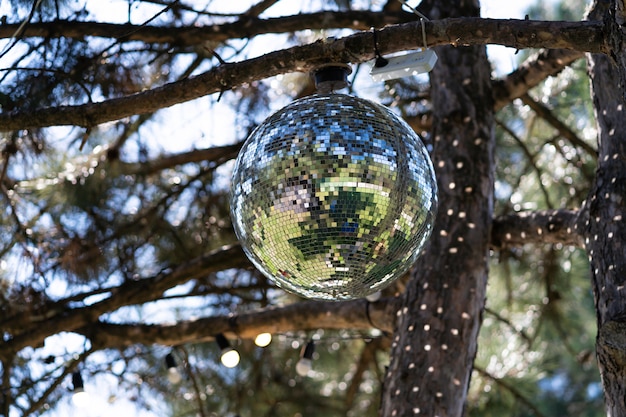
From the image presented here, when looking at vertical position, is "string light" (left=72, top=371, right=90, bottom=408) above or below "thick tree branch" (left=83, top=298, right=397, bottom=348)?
below

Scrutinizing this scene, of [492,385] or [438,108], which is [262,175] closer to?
[438,108]

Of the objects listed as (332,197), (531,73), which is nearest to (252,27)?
(531,73)

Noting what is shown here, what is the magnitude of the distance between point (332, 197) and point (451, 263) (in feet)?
5.11

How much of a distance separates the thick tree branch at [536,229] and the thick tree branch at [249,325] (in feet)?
1.78

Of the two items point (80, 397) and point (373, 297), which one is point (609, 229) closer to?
point (373, 297)

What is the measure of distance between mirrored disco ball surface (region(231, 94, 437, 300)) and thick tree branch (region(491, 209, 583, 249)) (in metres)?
1.31

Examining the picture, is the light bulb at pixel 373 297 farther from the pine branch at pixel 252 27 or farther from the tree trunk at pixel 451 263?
the pine branch at pixel 252 27

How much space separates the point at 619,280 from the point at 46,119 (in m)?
1.57

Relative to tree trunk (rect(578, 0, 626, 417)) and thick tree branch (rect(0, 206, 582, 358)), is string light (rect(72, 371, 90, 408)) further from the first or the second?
tree trunk (rect(578, 0, 626, 417))

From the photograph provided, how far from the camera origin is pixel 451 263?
326 cm

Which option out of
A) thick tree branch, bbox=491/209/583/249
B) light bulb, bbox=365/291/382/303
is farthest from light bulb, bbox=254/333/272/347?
thick tree branch, bbox=491/209/583/249

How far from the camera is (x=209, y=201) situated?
14.6 feet

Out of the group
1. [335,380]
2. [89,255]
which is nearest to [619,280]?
[89,255]

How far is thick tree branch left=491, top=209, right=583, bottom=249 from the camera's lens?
312 centimetres
